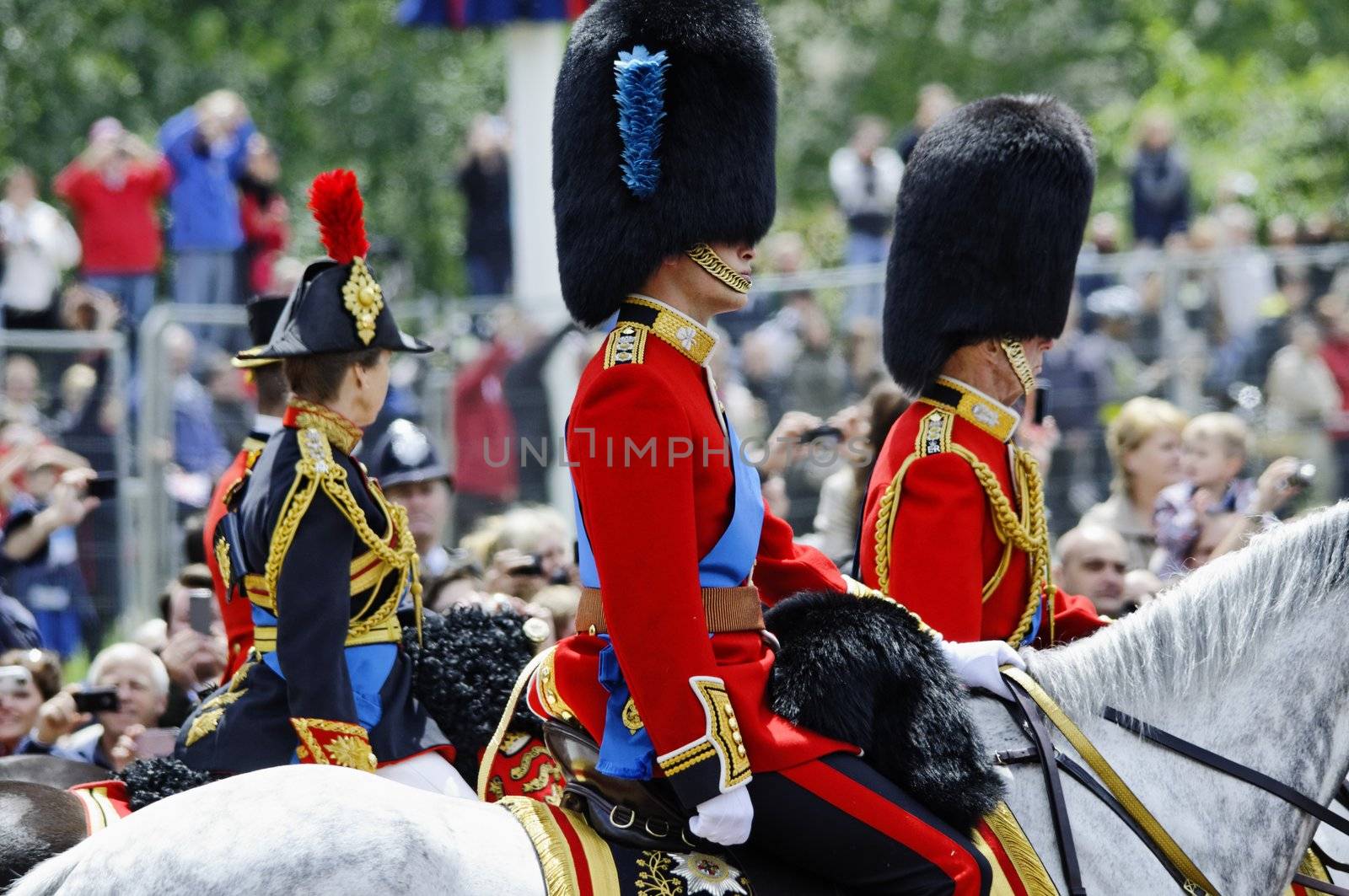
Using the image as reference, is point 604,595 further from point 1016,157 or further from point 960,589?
point 1016,157

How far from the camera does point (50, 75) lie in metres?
23.2

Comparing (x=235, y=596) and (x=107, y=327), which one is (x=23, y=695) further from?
(x=107, y=327)

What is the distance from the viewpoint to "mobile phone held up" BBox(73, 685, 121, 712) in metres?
6.28

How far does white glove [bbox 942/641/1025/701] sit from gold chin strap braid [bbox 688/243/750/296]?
3.09ft

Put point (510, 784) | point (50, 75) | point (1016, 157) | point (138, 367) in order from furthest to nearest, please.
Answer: point (50, 75)
point (138, 367)
point (1016, 157)
point (510, 784)

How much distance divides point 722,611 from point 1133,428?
487 cm

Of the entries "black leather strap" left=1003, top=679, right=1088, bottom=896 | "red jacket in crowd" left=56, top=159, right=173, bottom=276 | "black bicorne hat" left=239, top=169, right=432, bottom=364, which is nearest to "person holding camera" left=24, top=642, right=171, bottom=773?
"black bicorne hat" left=239, top=169, right=432, bottom=364

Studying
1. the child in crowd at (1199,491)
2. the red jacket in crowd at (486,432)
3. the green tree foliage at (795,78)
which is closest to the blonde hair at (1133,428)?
the child in crowd at (1199,491)

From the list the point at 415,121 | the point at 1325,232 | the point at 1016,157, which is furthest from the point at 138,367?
the point at 415,121

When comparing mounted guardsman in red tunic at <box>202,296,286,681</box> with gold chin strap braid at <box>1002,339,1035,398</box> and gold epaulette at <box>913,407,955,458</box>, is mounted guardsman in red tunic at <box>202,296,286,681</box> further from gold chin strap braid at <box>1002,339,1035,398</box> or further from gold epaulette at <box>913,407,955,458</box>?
gold chin strap braid at <box>1002,339,1035,398</box>

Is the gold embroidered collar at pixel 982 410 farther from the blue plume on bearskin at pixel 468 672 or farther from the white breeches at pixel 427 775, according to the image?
the white breeches at pixel 427 775

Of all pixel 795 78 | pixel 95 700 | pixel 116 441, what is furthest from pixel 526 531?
pixel 795 78

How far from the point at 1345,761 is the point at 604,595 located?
1.75m

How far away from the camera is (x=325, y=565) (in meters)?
4.94
